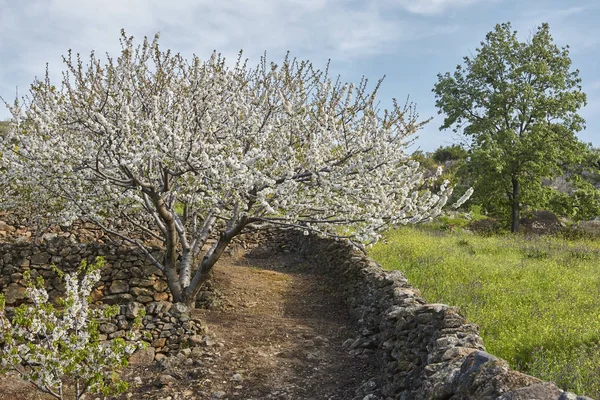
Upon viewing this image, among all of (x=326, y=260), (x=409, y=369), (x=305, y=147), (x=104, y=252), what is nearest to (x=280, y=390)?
(x=409, y=369)

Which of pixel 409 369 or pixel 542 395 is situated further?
pixel 409 369

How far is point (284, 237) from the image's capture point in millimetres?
22469

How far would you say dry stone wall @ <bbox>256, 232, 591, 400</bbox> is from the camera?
4.41 m

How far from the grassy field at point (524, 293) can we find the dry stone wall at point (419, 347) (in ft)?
2.92

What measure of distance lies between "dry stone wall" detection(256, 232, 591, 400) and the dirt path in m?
0.51

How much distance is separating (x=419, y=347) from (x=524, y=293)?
15.1 feet

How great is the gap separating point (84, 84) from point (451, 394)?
8677 mm

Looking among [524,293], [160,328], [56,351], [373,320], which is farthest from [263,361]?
[524,293]

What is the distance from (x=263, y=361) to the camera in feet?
28.6

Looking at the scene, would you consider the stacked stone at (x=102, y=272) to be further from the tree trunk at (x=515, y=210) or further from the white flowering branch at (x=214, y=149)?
the tree trunk at (x=515, y=210)

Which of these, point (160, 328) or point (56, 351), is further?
point (160, 328)

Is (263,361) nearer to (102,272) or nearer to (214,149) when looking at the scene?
(214,149)

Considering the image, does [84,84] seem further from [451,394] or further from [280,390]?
[451,394]

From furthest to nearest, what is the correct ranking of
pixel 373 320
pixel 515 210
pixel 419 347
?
pixel 515 210
pixel 373 320
pixel 419 347
